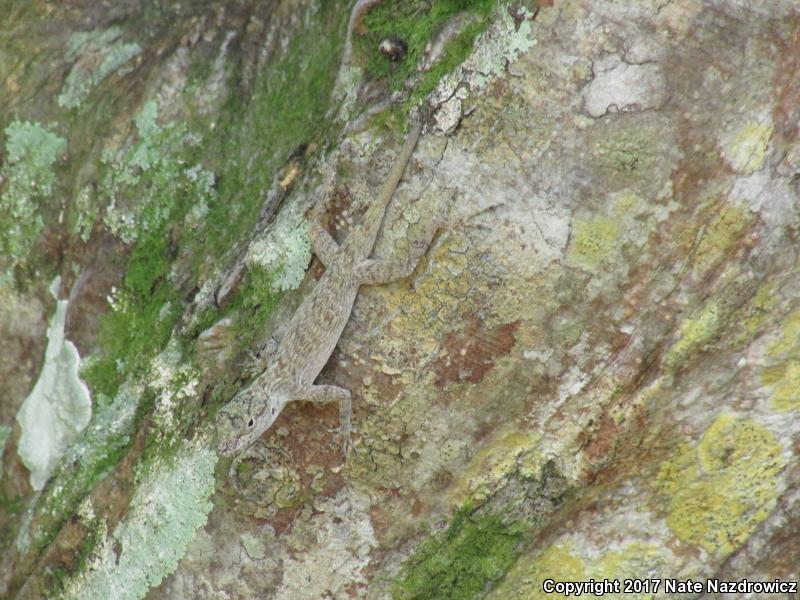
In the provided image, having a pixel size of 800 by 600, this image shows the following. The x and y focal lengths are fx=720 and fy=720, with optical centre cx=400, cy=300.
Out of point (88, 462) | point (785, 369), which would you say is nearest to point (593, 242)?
point (785, 369)

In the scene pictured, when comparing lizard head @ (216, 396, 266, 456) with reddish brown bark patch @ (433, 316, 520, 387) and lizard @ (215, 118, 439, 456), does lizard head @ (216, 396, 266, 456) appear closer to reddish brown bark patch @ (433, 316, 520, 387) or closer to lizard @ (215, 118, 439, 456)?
lizard @ (215, 118, 439, 456)

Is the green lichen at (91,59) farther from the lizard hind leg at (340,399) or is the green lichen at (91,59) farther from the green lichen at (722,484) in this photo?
the green lichen at (722,484)

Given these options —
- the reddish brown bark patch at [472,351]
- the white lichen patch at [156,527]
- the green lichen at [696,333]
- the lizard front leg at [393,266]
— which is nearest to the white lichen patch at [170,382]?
the white lichen patch at [156,527]

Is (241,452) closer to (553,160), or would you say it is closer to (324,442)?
(324,442)

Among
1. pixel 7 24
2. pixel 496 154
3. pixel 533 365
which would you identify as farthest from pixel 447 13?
pixel 7 24

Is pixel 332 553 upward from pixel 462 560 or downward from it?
upward

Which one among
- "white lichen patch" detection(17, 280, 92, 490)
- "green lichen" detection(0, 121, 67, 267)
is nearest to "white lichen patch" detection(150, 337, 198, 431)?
"white lichen patch" detection(17, 280, 92, 490)

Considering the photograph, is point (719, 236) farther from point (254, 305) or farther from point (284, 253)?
point (254, 305)
